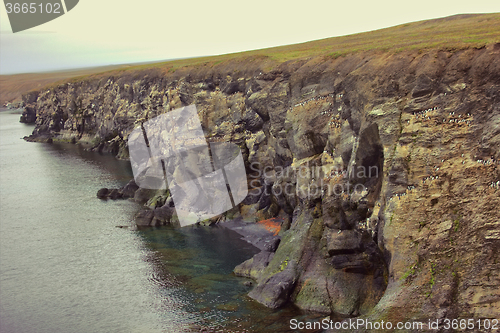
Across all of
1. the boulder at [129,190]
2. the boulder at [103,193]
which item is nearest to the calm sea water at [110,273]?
the boulder at [103,193]

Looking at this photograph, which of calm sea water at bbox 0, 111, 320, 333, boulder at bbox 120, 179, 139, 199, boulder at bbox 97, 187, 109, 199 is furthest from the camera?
boulder at bbox 120, 179, 139, 199

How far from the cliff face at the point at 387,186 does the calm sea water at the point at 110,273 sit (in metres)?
3.68

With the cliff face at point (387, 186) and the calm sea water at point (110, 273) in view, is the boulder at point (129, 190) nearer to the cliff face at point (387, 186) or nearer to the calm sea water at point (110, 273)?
the calm sea water at point (110, 273)

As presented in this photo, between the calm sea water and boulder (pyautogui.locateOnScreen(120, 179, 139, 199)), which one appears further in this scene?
boulder (pyautogui.locateOnScreen(120, 179, 139, 199))

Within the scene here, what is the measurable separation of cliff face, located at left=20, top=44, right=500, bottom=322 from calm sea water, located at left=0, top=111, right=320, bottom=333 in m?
3.68

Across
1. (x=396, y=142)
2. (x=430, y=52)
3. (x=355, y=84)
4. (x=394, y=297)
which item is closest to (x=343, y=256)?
(x=394, y=297)

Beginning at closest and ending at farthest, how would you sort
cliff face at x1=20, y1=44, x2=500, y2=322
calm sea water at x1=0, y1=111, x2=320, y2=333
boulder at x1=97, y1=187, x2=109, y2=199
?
cliff face at x1=20, y1=44, x2=500, y2=322, calm sea water at x1=0, y1=111, x2=320, y2=333, boulder at x1=97, y1=187, x2=109, y2=199

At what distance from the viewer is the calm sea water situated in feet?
124

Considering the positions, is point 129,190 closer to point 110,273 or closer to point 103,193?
point 103,193

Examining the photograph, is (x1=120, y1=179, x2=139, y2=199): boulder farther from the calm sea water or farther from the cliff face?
the cliff face

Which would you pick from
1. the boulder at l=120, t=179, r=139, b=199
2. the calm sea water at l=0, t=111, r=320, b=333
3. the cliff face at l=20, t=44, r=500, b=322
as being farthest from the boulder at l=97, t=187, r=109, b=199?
the cliff face at l=20, t=44, r=500, b=322

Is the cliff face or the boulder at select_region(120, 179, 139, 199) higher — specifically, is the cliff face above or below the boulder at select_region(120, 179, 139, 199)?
above

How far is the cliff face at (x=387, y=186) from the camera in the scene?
30.5m

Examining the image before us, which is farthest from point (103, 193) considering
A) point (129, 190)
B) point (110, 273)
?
point (110, 273)
